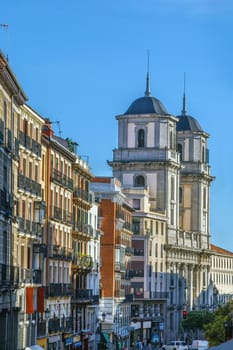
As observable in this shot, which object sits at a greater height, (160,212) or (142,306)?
(160,212)

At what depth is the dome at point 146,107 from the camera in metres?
181

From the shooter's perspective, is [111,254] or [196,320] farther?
[196,320]

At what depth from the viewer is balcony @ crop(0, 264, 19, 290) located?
5616 cm

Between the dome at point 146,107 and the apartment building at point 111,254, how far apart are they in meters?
45.9

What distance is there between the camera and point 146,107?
18162cm

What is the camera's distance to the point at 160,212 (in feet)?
586

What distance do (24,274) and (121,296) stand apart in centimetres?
6356

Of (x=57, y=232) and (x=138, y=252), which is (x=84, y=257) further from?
(x=138, y=252)

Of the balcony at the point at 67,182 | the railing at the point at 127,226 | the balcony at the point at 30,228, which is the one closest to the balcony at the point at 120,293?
the railing at the point at 127,226

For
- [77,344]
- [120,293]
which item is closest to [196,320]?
[120,293]

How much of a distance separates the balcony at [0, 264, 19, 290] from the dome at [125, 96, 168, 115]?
11840 cm

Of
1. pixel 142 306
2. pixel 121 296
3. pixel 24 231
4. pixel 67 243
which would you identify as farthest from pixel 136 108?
pixel 24 231

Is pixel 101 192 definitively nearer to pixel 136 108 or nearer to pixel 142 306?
pixel 142 306

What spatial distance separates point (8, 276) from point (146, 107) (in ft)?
407
